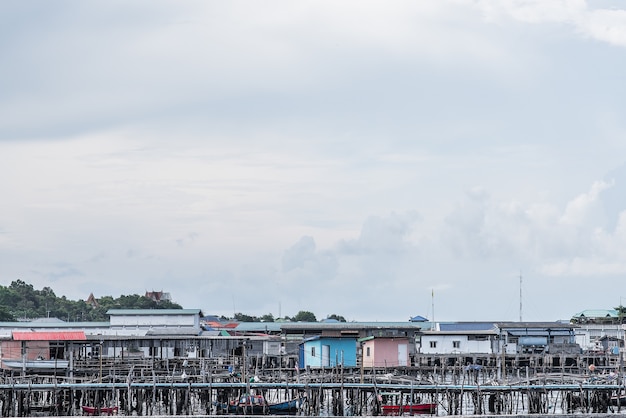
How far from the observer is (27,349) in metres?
71.9

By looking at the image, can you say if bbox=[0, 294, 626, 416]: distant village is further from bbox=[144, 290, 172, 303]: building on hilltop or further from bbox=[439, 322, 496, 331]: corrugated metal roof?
bbox=[144, 290, 172, 303]: building on hilltop

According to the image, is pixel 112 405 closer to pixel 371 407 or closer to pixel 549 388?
pixel 371 407

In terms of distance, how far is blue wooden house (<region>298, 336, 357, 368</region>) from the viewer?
71.2m

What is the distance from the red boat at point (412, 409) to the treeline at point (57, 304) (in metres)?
96.0

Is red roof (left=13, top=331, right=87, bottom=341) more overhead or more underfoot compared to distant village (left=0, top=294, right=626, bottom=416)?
more overhead

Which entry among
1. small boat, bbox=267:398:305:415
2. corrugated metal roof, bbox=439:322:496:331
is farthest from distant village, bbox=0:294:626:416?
corrugated metal roof, bbox=439:322:496:331

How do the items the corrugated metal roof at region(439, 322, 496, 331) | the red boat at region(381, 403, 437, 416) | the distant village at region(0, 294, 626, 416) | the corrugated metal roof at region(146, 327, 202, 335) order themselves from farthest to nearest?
the corrugated metal roof at region(439, 322, 496, 331) → the corrugated metal roof at region(146, 327, 202, 335) → the red boat at region(381, 403, 437, 416) → the distant village at region(0, 294, 626, 416)

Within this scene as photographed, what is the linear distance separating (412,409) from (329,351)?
Result: 17322mm

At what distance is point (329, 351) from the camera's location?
71.4 m

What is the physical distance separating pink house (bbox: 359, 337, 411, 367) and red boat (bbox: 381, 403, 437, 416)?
18.9m

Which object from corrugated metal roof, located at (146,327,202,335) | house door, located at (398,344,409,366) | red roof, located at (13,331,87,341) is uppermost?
corrugated metal roof, located at (146,327,202,335)

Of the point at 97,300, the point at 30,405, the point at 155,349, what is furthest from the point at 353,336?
the point at 97,300

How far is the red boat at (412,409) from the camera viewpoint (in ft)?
179

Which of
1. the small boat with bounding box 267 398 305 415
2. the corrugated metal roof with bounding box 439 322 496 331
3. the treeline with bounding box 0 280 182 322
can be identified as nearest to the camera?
the small boat with bounding box 267 398 305 415
